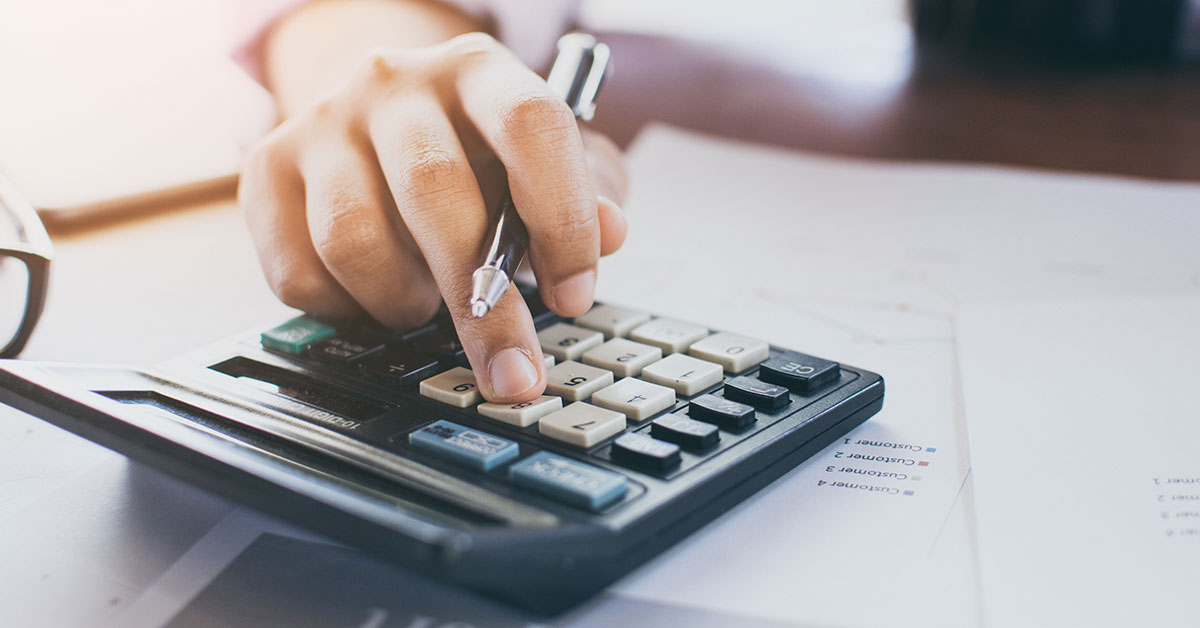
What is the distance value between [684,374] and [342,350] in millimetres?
141

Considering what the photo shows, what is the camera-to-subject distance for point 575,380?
14.1 inches

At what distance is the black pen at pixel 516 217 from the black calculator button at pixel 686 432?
0.07 meters

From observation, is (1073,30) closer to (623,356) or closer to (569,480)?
(623,356)

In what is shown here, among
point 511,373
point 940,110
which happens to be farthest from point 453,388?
point 940,110

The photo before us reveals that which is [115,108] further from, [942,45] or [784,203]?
[942,45]

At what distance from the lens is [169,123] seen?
0.80 metres

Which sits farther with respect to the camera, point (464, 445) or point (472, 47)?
point (472, 47)

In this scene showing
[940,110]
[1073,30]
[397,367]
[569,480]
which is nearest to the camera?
[569,480]

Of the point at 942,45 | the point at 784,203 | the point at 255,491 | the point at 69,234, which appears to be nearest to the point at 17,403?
the point at 255,491

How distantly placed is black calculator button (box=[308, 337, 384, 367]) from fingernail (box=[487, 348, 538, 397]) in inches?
2.8

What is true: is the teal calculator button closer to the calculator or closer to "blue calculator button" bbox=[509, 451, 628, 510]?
the calculator

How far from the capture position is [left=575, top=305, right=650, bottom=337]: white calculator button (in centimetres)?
41

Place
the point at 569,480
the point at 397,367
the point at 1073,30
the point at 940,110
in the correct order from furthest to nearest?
1. the point at 1073,30
2. the point at 940,110
3. the point at 397,367
4. the point at 569,480

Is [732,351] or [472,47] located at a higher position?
[472,47]
